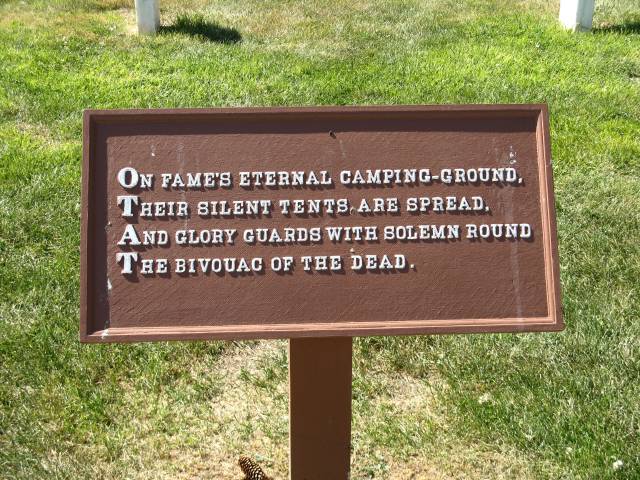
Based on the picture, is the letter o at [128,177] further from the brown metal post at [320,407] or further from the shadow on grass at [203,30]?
the shadow on grass at [203,30]

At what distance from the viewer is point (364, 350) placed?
12.4 feet

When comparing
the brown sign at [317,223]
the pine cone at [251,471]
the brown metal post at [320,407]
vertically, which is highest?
the brown sign at [317,223]

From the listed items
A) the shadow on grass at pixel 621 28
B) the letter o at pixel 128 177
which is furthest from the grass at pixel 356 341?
the letter o at pixel 128 177

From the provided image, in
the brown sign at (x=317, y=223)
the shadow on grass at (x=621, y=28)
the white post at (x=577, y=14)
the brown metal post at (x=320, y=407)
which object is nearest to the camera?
the brown sign at (x=317, y=223)

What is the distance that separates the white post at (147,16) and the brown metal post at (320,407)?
575 centimetres

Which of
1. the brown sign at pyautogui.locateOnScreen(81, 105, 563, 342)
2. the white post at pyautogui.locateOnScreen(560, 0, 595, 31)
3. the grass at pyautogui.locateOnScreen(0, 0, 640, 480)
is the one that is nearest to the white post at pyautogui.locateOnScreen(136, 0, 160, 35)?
the grass at pyautogui.locateOnScreen(0, 0, 640, 480)

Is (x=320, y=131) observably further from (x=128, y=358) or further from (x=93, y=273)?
(x=128, y=358)

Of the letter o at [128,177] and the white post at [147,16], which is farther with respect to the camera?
the white post at [147,16]

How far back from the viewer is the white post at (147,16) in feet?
24.5

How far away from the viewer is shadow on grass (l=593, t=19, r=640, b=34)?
25.2ft

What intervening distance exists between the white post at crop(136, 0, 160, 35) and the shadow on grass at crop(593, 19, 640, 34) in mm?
4095

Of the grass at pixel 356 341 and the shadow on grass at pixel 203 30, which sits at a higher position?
the shadow on grass at pixel 203 30

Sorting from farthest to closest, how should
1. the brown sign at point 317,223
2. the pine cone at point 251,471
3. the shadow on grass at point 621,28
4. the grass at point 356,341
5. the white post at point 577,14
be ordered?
the shadow on grass at point 621,28 < the white post at point 577,14 < the grass at point 356,341 < the pine cone at point 251,471 < the brown sign at point 317,223

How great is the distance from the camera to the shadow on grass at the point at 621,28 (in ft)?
25.2
